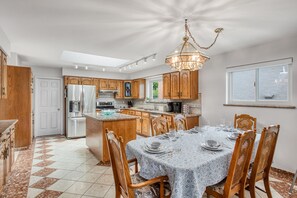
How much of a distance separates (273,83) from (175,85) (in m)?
2.29

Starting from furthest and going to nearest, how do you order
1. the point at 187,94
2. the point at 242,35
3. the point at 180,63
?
the point at 187,94
the point at 242,35
the point at 180,63

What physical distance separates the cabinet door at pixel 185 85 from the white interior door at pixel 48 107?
429 centimetres

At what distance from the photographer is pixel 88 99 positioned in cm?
577

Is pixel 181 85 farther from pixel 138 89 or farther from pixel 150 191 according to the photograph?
pixel 150 191

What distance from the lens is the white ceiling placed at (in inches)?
75.2

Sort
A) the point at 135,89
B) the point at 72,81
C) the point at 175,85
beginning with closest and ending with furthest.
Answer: the point at 175,85, the point at 72,81, the point at 135,89

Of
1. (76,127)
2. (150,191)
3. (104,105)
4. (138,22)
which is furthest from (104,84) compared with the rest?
(150,191)

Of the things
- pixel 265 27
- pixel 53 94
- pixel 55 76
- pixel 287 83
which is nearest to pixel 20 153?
pixel 53 94

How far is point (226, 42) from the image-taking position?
3.16 m

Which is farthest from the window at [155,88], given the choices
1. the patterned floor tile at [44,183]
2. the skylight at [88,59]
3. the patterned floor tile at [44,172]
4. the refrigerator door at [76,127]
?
the patterned floor tile at [44,183]

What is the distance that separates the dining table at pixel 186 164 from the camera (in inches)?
55.7

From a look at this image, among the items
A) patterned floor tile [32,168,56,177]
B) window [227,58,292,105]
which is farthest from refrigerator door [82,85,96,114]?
window [227,58,292,105]

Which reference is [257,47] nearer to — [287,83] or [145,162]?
[287,83]

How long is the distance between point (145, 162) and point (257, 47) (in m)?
3.16
